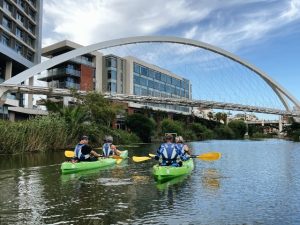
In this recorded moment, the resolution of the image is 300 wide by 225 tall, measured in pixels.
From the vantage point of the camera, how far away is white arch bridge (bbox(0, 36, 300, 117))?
4953 centimetres

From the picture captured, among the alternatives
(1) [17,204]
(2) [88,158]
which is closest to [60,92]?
(2) [88,158]

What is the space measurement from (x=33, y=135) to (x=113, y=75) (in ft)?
182

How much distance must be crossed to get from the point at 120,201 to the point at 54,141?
82.7 ft

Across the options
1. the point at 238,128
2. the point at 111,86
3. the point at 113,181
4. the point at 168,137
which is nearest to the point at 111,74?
the point at 111,86

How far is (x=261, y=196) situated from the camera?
43.9 ft

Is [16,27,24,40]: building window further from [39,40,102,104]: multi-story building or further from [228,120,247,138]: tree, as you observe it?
[228,120,247,138]: tree

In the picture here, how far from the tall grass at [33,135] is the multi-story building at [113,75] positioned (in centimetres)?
2984

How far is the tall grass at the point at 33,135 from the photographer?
31.0 meters

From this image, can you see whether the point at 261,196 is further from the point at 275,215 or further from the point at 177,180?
the point at 177,180

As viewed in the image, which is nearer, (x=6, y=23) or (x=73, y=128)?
(x=73, y=128)

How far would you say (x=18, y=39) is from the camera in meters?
60.4

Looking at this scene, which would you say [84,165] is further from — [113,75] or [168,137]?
[113,75]

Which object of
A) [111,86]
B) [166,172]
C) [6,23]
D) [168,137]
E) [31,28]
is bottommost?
[166,172]

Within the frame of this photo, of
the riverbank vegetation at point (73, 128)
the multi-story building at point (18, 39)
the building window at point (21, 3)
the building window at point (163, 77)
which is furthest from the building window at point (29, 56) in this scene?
the building window at point (163, 77)
